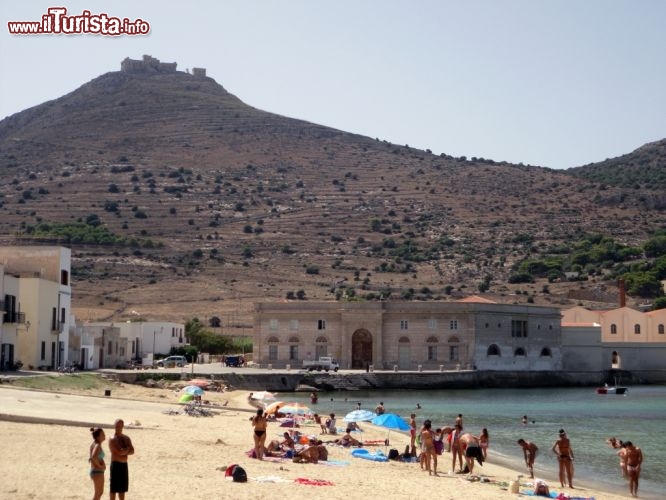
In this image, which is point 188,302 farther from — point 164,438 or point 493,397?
point 164,438

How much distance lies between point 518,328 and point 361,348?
38.2 ft

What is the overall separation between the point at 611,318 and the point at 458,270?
36.8m

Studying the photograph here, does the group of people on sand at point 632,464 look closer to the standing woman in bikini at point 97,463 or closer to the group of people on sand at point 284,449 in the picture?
the group of people on sand at point 284,449

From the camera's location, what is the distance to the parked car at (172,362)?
7566 centimetres

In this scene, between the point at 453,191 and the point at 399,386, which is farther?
the point at 453,191

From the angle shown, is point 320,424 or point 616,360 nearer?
point 320,424

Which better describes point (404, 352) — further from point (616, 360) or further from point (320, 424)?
point (320, 424)

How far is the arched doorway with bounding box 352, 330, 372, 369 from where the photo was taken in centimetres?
8206

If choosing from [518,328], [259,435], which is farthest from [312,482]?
[518,328]

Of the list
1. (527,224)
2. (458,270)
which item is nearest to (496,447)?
(458,270)

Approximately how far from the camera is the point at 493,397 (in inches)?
2633

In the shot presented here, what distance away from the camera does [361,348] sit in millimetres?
82438

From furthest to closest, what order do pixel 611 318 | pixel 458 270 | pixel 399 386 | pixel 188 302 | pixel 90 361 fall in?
pixel 458 270, pixel 188 302, pixel 611 318, pixel 399 386, pixel 90 361

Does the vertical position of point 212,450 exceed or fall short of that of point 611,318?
it falls short
